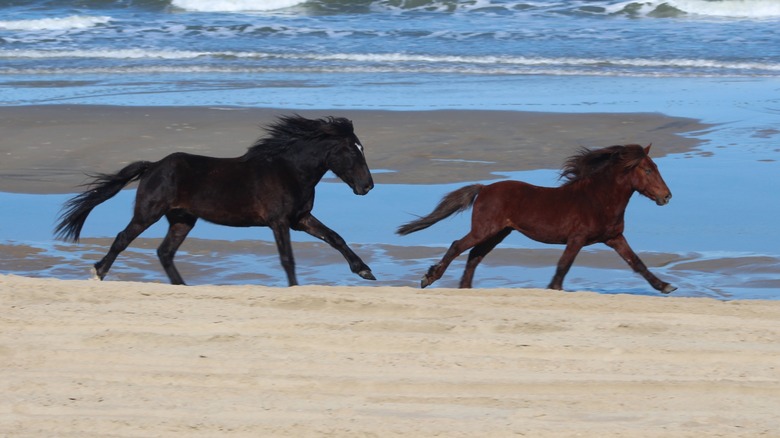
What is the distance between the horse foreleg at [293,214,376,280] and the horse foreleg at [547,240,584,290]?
3.44 feet

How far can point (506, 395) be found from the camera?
14.4 feet

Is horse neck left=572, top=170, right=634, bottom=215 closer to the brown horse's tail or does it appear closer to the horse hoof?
the brown horse's tail

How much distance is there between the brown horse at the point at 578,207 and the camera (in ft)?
22.2

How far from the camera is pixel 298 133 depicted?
7.19m

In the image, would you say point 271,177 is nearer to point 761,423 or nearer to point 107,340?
point 107,340

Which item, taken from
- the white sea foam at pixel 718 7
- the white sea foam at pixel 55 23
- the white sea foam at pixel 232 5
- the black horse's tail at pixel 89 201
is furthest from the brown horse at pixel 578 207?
the white sea foam at pixel 232 5

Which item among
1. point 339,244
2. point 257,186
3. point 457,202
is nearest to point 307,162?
point 257,186

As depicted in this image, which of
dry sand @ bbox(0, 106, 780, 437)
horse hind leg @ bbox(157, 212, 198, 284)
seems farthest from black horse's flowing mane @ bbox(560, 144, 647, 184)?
horse hind leg @ bbox(157, 212, 198, 284)

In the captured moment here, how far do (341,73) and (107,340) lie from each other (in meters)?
13.8

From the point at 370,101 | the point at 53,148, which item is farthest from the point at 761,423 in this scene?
the point at 370,101

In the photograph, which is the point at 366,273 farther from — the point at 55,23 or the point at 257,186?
the point at 55,23

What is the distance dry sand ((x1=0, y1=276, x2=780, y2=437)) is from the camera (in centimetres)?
405

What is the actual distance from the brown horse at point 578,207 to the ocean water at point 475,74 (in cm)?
52

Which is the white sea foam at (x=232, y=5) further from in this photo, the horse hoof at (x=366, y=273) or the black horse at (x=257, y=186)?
the horse hoof at (x=366, y=273)
